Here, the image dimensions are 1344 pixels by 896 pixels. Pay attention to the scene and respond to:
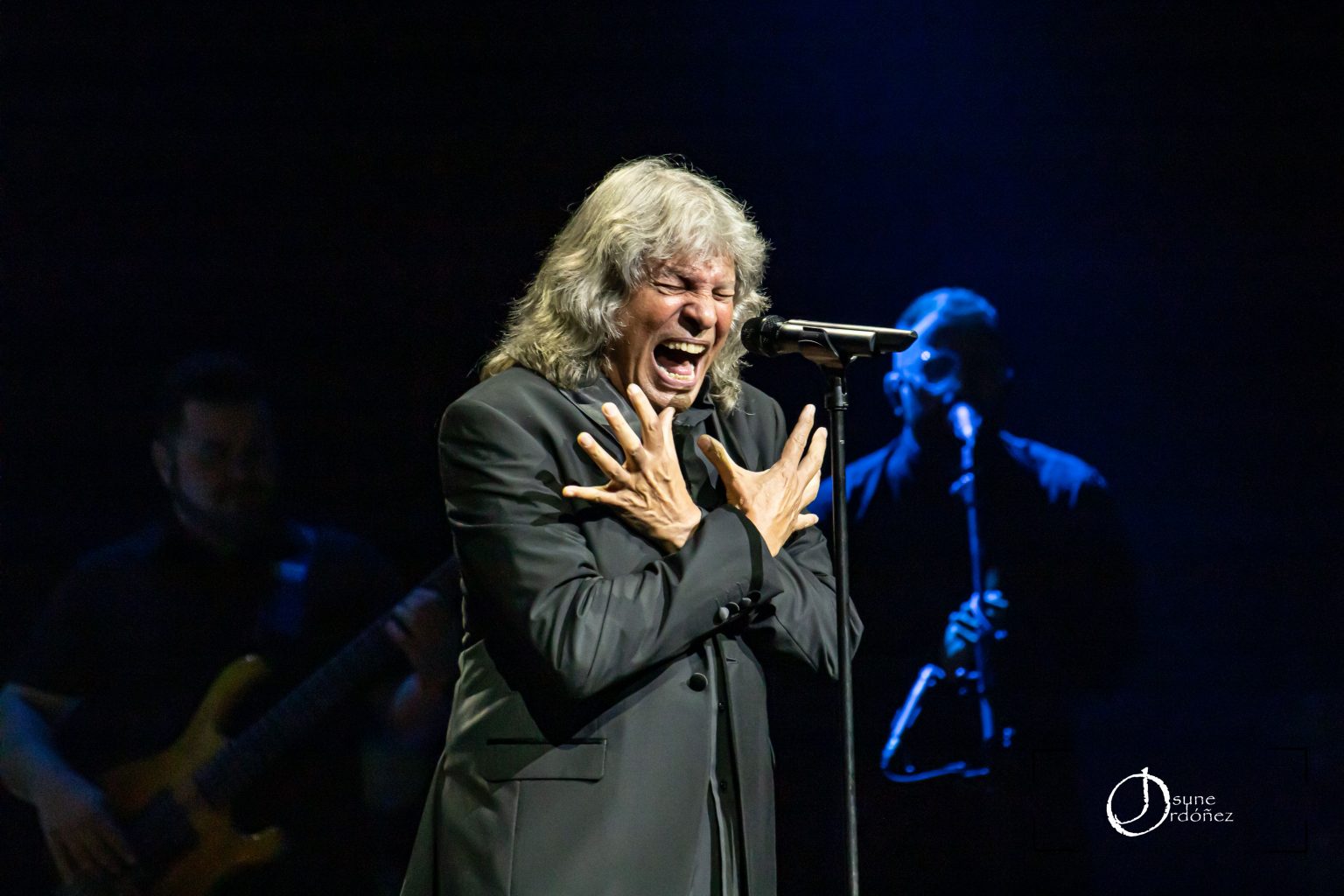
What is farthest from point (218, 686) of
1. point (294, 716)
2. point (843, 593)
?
point (843, 593)

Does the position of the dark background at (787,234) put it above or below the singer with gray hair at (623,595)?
above

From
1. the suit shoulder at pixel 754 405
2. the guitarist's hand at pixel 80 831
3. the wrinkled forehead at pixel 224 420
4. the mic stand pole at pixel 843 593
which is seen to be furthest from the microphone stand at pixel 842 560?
the guitarist's hand at pixel 80 831

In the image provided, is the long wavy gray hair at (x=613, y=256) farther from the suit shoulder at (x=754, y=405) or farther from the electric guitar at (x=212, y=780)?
the electric guitar at (x=212, y=780)

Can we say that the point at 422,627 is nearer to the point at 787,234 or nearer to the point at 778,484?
the point at 787,234

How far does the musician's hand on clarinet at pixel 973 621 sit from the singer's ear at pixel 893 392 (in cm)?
58

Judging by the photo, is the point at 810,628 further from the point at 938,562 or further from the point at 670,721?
the point at 938,562

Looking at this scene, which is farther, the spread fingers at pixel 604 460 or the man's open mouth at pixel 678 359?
the man's open mouth at pixel 678 359

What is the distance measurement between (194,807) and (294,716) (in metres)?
0.34

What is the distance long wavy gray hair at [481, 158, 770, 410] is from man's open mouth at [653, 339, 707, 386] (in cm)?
7

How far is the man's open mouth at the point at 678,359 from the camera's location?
2047 mm

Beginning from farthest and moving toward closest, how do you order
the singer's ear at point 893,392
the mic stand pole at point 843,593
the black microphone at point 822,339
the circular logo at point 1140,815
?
the singer's ear at point 893,392, the circular logo at point 1140,815, the black microphone at point 822,339, the mic stand pole at point 843,593

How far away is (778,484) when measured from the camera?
1.94m

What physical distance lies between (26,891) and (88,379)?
4.47 feet

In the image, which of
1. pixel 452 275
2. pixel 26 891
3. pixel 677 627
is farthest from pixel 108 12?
pixel 677 627
